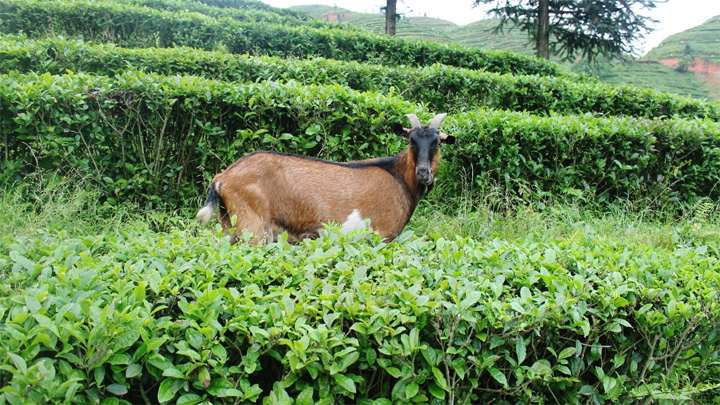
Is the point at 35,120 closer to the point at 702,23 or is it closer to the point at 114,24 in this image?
the point at 114,24

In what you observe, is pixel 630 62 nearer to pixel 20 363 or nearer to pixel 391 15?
pixel 391 15

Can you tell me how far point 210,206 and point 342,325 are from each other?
2.43 m

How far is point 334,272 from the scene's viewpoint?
2.69 m

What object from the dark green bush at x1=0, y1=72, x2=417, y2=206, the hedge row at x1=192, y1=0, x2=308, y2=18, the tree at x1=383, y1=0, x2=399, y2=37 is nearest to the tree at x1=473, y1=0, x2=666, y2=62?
the tree at x1=383, y1=0, x2=399, y2=37

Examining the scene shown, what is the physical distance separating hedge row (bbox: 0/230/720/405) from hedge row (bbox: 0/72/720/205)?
2574mm

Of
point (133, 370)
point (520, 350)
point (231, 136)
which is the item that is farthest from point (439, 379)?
point (231, 136)

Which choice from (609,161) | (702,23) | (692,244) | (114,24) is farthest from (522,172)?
(702,23)

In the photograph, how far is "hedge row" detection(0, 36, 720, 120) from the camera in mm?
7969

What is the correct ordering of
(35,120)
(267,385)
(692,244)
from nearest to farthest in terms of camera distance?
(267,385)
(692,244)
(35,120)

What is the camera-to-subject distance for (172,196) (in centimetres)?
566

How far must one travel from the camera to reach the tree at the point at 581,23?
18391 millimetres

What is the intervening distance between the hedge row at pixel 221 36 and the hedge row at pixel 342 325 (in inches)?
356

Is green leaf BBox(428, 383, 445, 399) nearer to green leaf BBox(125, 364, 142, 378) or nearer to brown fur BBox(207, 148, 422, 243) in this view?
green leaf BBox(125, 364, 142, 378)

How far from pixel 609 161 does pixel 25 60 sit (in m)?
9.90
